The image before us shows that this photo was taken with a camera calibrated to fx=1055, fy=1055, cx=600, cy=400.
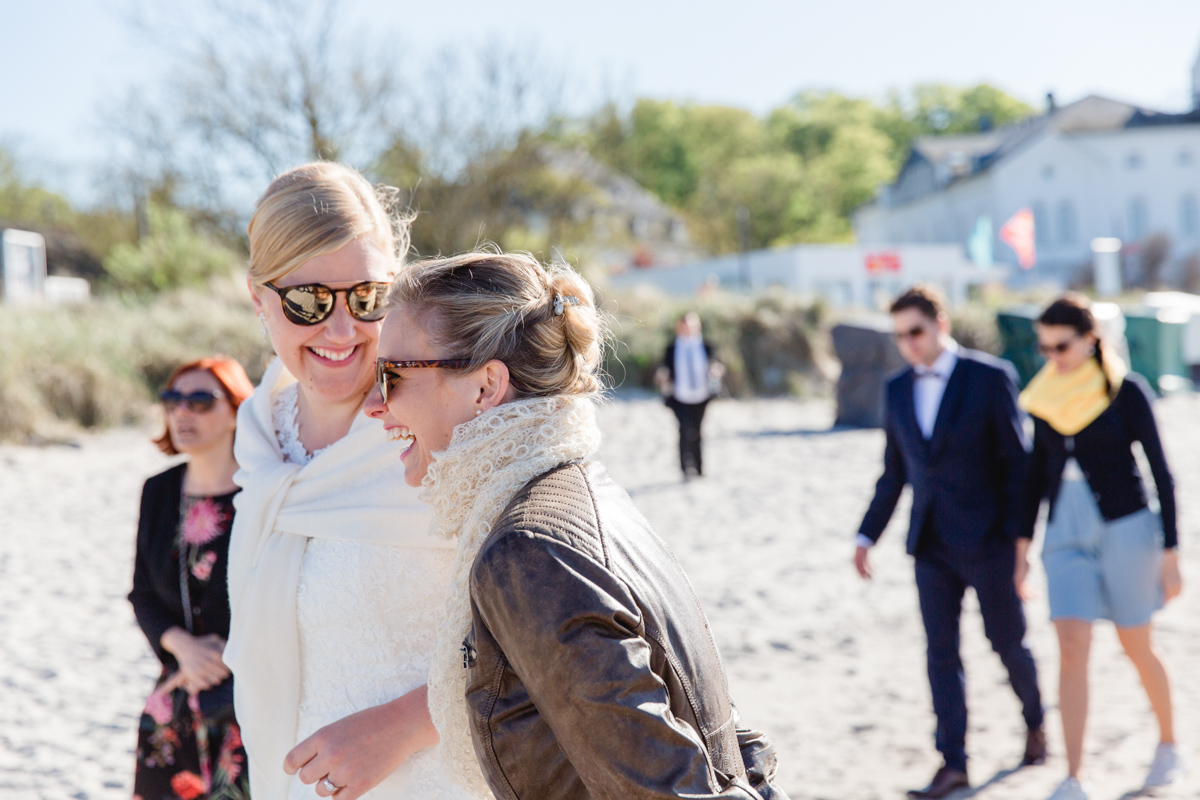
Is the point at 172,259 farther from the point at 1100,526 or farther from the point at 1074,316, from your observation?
the point at 1100,526

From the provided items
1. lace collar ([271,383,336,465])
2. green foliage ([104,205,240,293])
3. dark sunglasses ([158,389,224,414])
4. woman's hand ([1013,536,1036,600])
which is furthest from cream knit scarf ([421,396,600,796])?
green foliage ([104,205,240,293])

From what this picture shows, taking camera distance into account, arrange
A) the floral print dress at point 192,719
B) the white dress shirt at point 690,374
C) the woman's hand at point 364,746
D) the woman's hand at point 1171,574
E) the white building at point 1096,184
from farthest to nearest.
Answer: the white building at point 1096,184
the white dress shirt at point 690,374
the woman's hand at point 1171,574
the floral print dress at point 192,719
the woman's hand at point 364,746

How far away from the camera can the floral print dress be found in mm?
2812

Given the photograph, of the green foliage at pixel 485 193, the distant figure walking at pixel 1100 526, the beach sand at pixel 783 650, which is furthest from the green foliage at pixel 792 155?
the distant figure walking at pixel 1100 526

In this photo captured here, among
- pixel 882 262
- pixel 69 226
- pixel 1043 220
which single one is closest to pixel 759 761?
pixel 882 262

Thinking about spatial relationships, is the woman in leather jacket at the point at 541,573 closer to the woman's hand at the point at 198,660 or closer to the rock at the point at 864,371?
the woman's hand at the point at 198,660

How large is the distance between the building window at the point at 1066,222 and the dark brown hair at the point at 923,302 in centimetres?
4810

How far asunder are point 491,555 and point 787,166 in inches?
2321

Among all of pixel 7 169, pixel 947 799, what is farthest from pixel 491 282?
pixel 7 169

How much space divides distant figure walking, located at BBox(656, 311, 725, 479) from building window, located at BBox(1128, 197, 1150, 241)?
42.9 metres

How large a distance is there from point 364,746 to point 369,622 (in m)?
0.27

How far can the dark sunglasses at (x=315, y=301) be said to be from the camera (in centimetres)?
215

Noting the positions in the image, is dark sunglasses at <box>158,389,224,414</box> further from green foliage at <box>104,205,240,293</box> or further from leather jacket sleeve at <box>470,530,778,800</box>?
green foliage at <box>104,205,240,293</box>

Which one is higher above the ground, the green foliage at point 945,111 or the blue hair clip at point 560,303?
the green foliage at point 945,111
